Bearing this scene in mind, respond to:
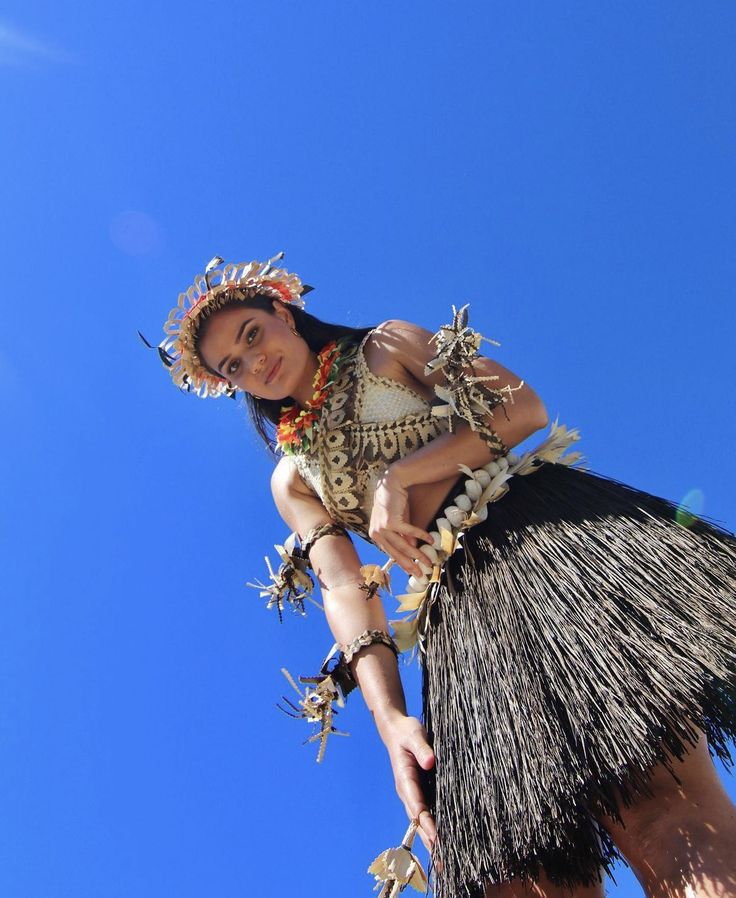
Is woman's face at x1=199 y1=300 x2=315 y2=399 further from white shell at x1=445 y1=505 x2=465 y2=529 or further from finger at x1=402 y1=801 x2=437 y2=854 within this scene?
finger at x1=402 y1=801 x2=437 y2=854

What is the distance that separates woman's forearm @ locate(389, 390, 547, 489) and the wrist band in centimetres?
53

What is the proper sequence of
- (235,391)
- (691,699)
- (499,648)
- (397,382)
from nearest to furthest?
(691,699)
(499,648)
(397,382)
(235,391)

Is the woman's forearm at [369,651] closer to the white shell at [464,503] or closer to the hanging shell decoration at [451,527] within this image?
the hanging shell decoration at [451,527]

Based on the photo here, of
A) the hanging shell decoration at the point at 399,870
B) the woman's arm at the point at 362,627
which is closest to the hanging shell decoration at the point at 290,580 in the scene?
the woman's arm at the point at 362,627

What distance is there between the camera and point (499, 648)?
2.21 m

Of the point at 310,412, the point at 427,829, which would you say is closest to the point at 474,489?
the point at 310,412

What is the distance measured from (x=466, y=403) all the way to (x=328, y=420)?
673mm

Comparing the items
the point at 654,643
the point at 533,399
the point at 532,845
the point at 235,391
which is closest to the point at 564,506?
the point at 533,399

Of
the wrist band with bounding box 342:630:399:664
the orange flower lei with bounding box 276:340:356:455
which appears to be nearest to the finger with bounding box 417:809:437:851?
the wrist band with bounding box 342:630:399:664

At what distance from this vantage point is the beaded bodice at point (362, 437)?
3.01 m

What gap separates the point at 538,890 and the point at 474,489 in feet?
4.00

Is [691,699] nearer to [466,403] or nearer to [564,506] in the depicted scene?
[564,506]

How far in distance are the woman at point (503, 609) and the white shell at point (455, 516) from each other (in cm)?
1

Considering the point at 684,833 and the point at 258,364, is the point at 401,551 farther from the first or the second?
the point at 684,833
